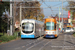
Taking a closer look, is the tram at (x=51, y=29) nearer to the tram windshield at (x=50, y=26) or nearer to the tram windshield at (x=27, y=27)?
the tram windshield at (x=50, y=26)

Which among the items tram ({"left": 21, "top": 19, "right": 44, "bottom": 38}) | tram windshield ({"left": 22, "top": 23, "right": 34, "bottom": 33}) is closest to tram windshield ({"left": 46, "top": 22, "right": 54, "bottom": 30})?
tram ({"left": 21, "top": 19, "right": 44, "bottom": 38})

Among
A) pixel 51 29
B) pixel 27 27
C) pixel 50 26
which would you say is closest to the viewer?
pixel 27 27

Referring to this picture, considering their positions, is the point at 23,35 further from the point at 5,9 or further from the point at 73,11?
the point at 73,11

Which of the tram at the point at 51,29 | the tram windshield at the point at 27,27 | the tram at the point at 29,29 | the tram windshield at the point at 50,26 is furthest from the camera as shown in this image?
the tram windshield at the point at 50,26

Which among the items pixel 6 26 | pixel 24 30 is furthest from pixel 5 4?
pixel 24 30

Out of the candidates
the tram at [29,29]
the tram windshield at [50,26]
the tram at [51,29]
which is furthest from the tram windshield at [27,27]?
the tram windshield at [50,26]

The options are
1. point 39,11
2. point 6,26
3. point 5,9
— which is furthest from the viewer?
point 39,11

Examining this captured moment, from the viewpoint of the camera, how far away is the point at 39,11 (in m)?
45.2

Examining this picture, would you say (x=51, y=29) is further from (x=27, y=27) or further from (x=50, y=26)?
(x=27, y=27)

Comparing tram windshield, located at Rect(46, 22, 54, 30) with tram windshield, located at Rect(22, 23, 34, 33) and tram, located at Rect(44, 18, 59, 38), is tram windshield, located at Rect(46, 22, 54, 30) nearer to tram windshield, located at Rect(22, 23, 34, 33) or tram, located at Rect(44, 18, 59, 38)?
tram, located at Rect(44, 18, 59, 38)

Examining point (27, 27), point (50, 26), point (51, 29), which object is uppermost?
point (50, 26)

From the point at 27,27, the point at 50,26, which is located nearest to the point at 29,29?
the point at 27,27

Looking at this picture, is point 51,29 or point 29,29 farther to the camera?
point 51,29

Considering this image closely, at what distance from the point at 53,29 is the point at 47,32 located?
1145 millimetres
